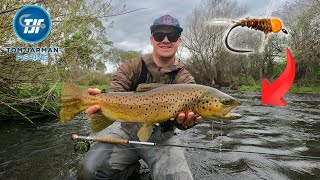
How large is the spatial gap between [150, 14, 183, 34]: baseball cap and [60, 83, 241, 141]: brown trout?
105 centimetres

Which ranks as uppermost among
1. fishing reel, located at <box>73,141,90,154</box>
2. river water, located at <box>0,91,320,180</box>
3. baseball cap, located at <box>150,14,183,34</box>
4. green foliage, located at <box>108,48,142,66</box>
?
→ green foliage, located at <box>108,48,142,66</box>

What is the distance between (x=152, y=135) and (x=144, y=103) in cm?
105

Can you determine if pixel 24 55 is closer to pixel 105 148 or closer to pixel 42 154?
pixel 42 154

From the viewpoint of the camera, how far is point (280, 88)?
274 cm

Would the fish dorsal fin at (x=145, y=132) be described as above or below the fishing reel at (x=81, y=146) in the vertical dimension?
above

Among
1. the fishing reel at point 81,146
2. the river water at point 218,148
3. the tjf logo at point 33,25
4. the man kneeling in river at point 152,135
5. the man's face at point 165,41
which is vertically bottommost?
the river water at point 218,148

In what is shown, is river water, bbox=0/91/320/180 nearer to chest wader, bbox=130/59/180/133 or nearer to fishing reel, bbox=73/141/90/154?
fishing reel, bbox=73/141/90/154

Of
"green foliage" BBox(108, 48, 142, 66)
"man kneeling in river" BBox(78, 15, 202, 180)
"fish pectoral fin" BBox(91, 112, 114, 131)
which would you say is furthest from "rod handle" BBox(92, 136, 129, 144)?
"green foliage" BBox(108, 48, 142, 66)

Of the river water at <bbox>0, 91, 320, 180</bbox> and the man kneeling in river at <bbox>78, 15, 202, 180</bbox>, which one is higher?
the man kneeling in river at <bbox>78, 15, 202, 180</bbox>

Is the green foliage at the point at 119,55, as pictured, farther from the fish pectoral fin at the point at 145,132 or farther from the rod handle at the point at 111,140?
the fish pectoral fin at the point at 145,132

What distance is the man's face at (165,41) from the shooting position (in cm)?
426

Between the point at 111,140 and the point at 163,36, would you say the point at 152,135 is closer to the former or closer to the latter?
the point at 111,140

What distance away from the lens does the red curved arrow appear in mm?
2663

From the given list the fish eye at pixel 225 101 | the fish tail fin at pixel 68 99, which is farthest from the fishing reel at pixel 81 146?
the fish eye at pixel 225 101
